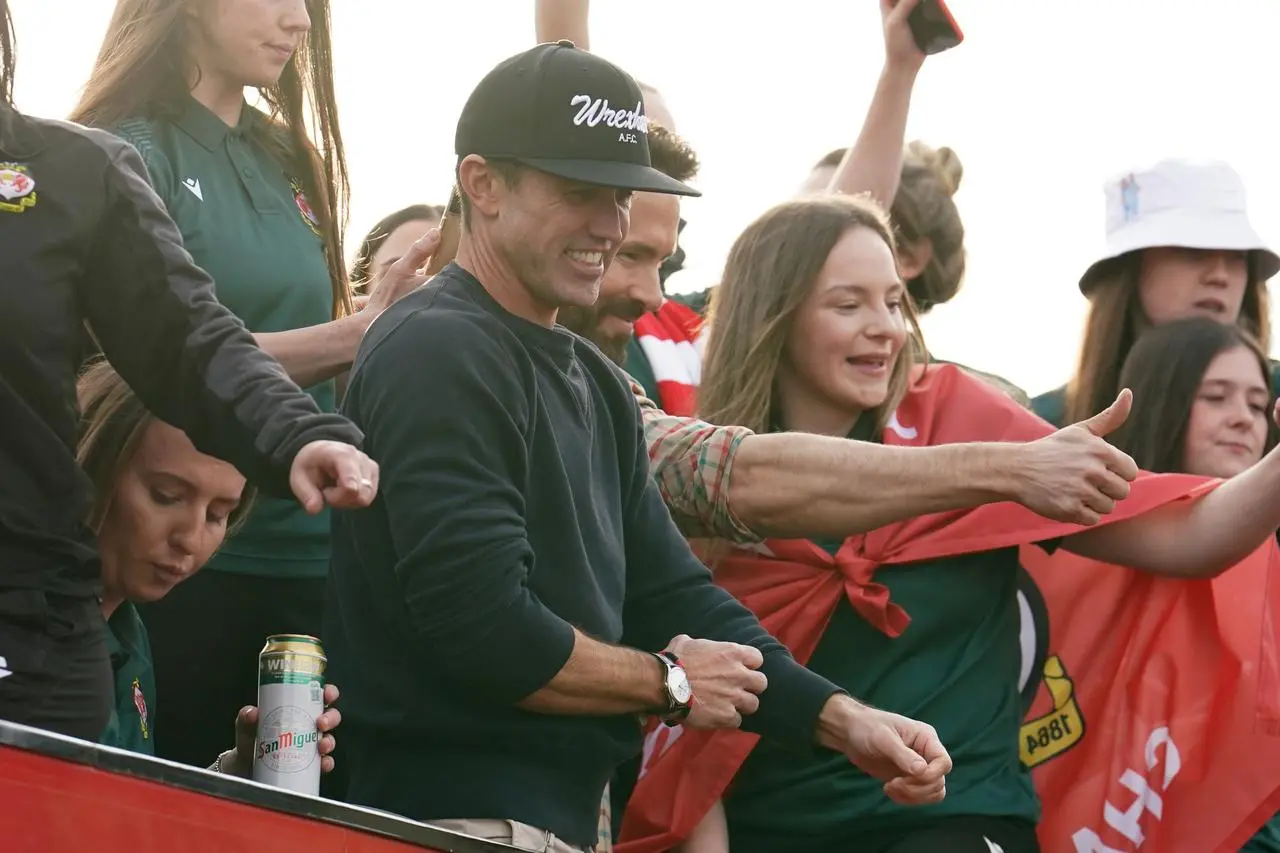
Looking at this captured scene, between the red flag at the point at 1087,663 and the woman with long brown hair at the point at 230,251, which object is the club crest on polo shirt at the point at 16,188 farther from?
the red flag at the point at 1087,663

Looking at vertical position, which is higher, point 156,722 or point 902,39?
point 902,39

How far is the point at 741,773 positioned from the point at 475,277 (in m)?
1.32

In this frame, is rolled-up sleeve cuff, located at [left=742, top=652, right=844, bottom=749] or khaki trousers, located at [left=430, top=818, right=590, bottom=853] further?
rolled-up sleeve cuff, located at [left=742, top=652, right=844, bottom=749]

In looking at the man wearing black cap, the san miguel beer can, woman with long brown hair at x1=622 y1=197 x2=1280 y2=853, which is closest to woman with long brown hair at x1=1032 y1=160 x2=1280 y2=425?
woman with long brown hair at x1=622 y1=197 x2=1280 y2=853

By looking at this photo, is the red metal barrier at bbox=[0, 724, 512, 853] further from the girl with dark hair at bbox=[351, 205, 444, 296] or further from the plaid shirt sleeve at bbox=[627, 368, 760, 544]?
the girl with dark hair at bbox=[351, 205, 444, 296]

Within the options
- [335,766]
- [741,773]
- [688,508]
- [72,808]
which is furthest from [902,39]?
[72,808]

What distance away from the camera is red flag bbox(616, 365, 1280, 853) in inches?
163

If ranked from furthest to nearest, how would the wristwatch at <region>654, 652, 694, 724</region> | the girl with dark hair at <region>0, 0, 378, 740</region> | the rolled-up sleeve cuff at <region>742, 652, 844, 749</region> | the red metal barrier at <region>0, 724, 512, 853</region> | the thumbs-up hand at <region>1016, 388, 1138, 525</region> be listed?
the thumbs-up hand at <region>1016, 388, 1138, 525</region>
the rolled-up sleeve cuff at <region>742, 652, 844, 749</region>
the wristwatch at <region>654, 652, 694, 724</region>
the girl with dark hair at <region>0, 0, 378, 740</region>
the red metal barrier at <region>0, 724, 512, 853</region>

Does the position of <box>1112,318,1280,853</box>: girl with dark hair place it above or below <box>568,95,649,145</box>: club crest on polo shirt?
below

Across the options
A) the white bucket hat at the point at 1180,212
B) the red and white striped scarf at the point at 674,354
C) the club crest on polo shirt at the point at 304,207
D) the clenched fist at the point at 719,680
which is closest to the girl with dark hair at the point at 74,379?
the clenched fist at the point at 719,680

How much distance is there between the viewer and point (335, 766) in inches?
149

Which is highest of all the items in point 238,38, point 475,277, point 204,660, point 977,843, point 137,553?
point 238,38

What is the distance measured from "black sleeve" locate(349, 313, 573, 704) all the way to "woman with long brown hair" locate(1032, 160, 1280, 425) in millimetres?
2341

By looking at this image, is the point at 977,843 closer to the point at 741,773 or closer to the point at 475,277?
the point at 741,773
